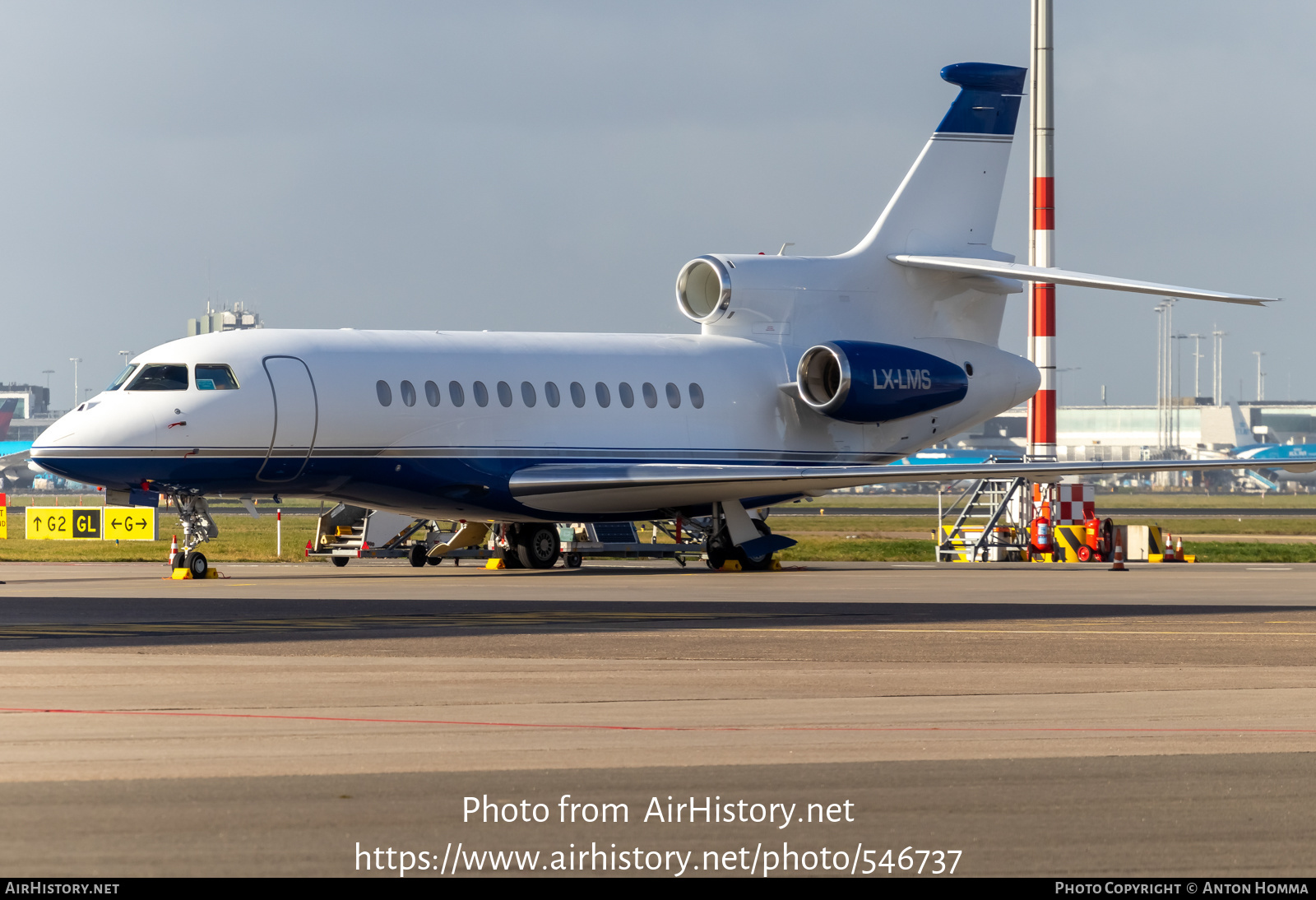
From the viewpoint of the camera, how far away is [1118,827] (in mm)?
7871

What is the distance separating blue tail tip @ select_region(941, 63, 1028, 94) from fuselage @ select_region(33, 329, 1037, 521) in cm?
566

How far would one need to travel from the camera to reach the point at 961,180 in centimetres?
3634

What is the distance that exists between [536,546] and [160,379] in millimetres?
8733

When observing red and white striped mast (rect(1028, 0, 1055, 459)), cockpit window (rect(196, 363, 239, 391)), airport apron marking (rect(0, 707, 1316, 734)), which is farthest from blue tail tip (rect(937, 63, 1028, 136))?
airport apron marking (rect(0, 707, 1316, 734))

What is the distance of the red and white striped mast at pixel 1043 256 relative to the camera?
129ft

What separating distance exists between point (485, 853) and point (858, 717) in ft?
15.7

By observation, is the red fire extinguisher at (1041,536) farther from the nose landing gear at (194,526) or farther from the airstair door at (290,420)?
the nose landing gear at (194,526)

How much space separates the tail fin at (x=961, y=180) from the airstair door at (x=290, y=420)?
41.1 feet

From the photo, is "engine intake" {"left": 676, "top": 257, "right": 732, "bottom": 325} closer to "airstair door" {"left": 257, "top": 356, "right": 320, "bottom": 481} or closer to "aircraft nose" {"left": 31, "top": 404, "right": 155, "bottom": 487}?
"airstair door" {"left": 257, "top": 356, "right": 320, "bottom": 481}

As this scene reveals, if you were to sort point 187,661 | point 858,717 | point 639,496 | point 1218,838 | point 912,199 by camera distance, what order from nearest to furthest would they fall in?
point 1218,838 < point 858,717 < point 187,661 < point 639,496 < point 912,199

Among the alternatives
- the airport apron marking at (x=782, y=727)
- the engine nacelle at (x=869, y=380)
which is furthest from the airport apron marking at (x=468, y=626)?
the engine nacelle at (x=869, y=380)

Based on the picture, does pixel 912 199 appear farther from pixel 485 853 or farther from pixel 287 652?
pixel 485 853

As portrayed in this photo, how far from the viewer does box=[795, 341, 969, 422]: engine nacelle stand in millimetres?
33219
